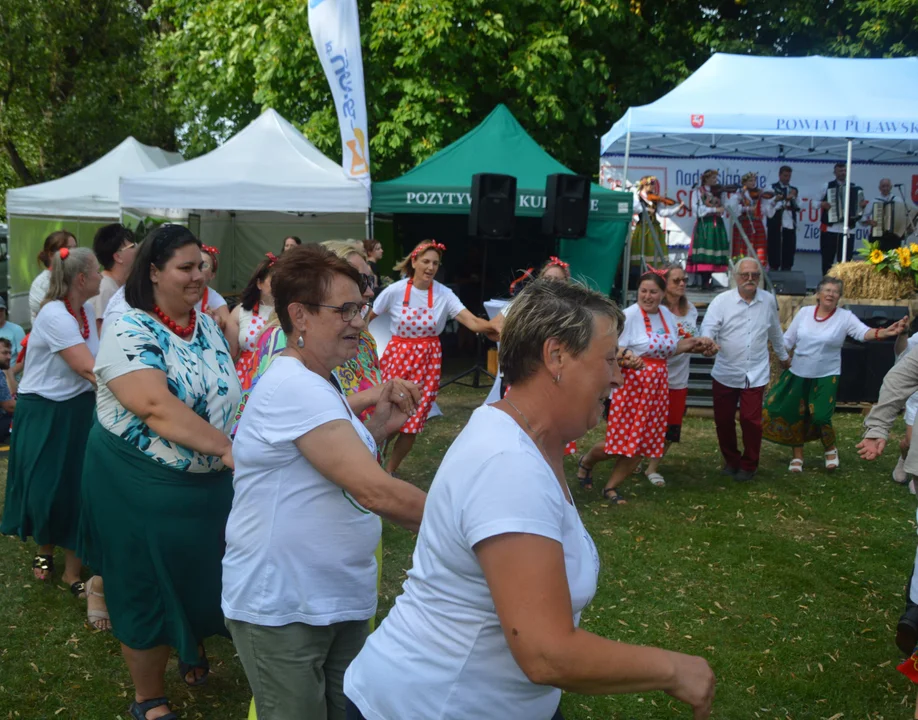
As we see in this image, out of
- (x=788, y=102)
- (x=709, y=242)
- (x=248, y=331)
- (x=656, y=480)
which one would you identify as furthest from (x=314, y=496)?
(x=709, y=242)

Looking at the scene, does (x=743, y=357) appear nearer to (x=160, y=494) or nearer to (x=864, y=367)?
(x=864, y=367)

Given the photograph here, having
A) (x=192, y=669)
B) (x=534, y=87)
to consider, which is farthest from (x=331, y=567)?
(x=534, y=87)

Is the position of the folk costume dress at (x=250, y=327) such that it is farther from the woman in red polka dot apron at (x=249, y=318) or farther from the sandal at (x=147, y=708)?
the sandal at (x=147, y=708)

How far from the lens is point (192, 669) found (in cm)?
385

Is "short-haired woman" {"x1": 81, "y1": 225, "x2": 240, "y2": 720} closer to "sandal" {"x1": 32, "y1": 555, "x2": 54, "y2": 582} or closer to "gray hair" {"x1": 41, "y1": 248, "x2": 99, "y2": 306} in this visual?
"gray hair" {"x1": 41, "y1": 248, "x2": 99, "y2": 306}

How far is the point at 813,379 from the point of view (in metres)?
7.95

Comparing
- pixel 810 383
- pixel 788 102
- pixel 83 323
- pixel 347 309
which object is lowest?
pixel 810 383

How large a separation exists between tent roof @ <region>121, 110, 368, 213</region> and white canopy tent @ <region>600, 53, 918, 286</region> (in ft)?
12.9

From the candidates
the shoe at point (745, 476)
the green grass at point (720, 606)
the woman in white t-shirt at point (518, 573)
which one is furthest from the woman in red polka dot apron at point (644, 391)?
the woman in white t-shirt at point (518, 573)

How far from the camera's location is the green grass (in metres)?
3.84


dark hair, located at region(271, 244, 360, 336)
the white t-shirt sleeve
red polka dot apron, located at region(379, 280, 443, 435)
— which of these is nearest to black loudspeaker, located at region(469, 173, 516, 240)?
red polka dot apron, located at region(379, 280, 443, 435)

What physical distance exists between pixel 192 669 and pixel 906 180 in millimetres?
16616

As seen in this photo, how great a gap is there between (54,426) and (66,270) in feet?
2.74

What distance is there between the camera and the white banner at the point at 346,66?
10.6 meters
